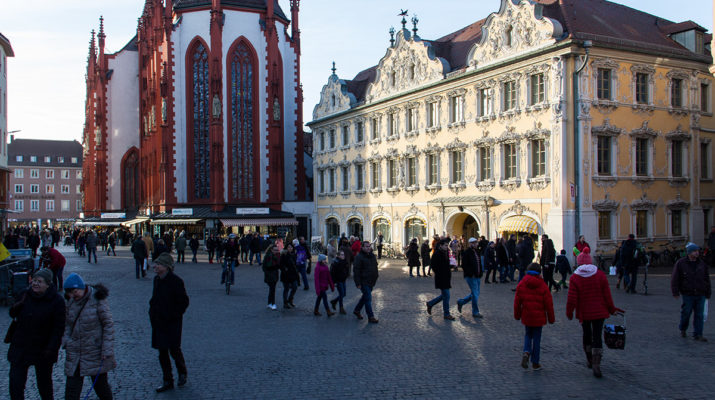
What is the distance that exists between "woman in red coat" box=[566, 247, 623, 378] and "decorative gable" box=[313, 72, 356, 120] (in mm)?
37314

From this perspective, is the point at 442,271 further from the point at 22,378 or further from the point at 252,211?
the point at 252,211

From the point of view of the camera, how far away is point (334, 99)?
4797 cm

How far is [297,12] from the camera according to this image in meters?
60.8

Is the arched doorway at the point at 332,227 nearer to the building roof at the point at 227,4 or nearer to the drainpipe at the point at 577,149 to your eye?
the building roof at the point at 227,4

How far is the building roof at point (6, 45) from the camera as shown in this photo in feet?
131

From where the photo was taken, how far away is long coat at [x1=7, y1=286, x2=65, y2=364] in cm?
685

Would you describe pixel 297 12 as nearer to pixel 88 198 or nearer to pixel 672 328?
pixel 88 198

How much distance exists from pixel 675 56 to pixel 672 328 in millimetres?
21017

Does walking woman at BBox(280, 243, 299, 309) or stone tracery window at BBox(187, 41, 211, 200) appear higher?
stone tracery window at BBox(187, 41, 211, 200)

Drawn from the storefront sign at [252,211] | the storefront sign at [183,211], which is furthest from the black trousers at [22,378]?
the storefront sign at [183,211]

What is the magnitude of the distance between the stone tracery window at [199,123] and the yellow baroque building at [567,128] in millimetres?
24706

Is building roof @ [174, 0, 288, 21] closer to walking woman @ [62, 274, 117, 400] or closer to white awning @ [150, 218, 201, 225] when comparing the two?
white awning @ [150, 218, 201, 225]

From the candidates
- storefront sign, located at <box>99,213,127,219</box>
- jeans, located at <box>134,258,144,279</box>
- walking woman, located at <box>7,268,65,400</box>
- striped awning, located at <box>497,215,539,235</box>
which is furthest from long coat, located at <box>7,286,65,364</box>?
storefront sign, located at <box>99,213,127,219</box>

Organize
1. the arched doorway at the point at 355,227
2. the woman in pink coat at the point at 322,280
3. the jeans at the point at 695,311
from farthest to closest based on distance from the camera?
the arched doorway at the point at 355,227 < the woman in pink coat at the point at 322,280 < the jeans at the point at 695,311
